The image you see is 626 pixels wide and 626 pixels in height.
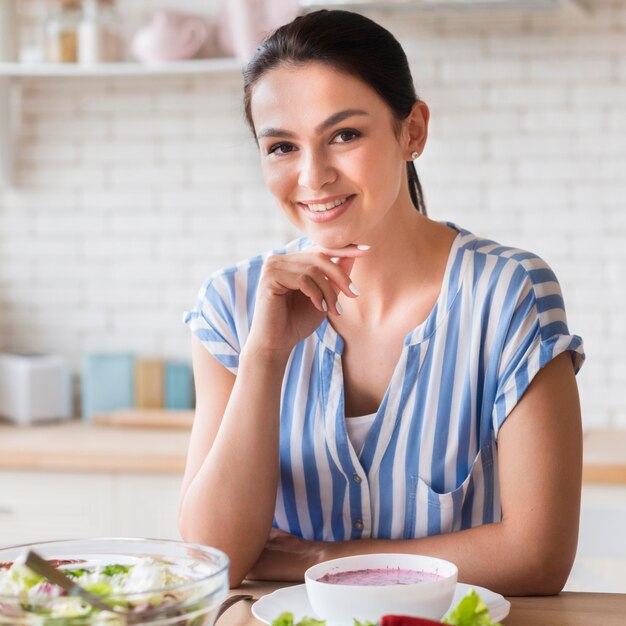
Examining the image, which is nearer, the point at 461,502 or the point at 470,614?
the point at 470,614

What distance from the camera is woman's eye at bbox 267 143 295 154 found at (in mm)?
1661

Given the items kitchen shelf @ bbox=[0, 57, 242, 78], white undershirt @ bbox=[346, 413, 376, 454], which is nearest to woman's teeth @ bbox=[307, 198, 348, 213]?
white undershirt @ bbox=[346, 413, 376, 454]

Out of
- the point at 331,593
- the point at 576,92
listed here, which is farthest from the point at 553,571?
the point at 576,92

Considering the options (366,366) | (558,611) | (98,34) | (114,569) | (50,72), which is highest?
(98,34)

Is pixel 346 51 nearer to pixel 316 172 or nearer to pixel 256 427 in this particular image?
pixel 316 172

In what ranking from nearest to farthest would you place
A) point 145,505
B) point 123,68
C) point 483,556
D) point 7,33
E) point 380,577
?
point 380,577 → point 483,556 → point 145,505 → point 123,68 → point 7,33

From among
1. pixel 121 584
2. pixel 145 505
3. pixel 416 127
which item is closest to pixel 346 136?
pixel 416 127

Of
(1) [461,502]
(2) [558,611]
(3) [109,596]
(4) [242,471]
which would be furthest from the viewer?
(1) [461,502]

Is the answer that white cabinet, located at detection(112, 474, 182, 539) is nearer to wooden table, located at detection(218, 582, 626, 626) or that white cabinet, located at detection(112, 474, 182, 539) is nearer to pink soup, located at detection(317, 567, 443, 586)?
wooden table, located at detection(218, 582, 626, 626)

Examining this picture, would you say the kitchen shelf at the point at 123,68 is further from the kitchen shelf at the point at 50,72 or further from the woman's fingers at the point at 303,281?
the woman's fingers at the point at 303,281

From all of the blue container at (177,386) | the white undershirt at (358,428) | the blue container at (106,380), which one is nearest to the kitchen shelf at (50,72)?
the blue container at (106,380)

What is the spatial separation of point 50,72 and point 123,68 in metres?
0.24

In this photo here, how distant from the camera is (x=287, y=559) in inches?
60.7

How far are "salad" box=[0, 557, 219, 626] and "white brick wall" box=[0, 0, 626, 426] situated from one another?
2.43 m
